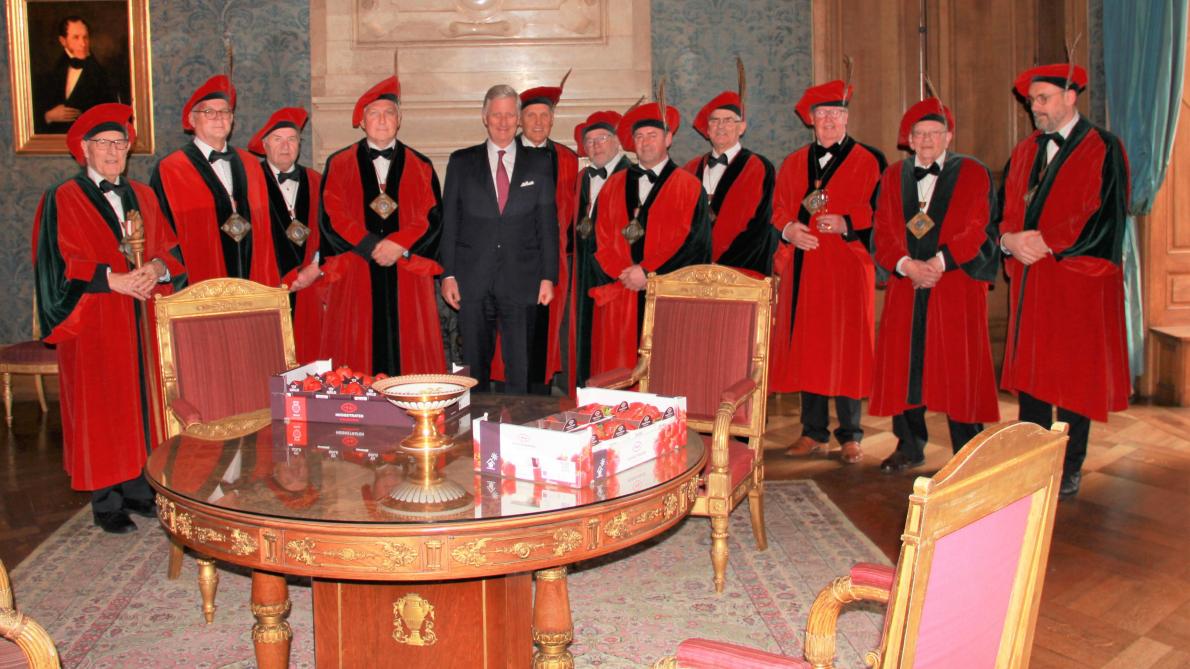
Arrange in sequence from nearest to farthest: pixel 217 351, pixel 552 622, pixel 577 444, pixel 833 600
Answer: pixel 833 600 → pixel 577 444 → pixel 552 622 → pixel 217 351

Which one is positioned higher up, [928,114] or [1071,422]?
[928,114]

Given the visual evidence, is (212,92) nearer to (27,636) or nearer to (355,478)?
(355,478)

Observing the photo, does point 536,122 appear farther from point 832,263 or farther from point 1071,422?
point 1071,422

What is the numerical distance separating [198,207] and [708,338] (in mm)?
2375

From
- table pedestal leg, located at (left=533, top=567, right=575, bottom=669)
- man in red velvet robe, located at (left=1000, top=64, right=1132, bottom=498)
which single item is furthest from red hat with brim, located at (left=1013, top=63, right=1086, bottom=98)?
table pedestal leg, located at (left=533, top=567, right=575, bottom=669)

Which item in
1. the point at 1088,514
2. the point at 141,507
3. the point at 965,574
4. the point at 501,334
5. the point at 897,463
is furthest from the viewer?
the point at 501,334

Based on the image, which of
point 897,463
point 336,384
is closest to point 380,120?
point 336,384

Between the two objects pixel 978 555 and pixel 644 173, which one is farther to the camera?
pixel 644 173

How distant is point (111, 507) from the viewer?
4.15 metres

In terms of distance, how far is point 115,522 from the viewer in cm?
410

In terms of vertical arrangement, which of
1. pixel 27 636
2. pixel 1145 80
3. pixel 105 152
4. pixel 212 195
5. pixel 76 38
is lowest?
pixel 27 636

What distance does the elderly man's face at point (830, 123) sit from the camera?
198 inches

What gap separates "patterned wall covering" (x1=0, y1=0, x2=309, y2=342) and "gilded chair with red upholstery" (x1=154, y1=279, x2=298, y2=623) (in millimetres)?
3217

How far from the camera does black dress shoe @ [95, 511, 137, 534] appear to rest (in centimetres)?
407
